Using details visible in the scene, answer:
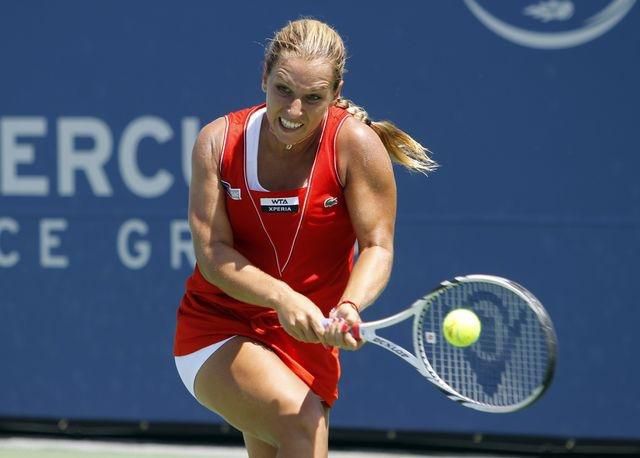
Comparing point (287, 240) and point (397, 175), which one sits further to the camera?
point (397, 175)

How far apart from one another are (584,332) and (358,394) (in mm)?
948

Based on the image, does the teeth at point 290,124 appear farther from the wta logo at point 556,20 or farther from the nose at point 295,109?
the wta logo at point 556,20

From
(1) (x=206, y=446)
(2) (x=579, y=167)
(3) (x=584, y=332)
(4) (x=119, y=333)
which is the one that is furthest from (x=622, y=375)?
(4) (x=119, y=333)

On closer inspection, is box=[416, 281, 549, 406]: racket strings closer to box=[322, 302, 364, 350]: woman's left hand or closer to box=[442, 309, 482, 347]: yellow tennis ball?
box=[442, 309, 482, 347]: yellow tennis ball

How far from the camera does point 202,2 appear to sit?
510 centimetres

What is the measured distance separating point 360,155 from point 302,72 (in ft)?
0.91

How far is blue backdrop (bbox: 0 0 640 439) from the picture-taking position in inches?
191

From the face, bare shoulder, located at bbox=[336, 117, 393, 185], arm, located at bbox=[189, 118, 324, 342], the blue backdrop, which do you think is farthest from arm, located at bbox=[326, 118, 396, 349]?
the blue backdrop

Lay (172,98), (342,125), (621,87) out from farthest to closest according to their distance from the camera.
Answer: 1. (172,98)
2. (621,87)
3. (342,125)

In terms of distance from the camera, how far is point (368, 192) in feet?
10.4

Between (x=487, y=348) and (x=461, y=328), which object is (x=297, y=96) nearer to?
(x=461, y=328)

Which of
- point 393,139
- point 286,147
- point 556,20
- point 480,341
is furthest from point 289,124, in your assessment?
point 556,20

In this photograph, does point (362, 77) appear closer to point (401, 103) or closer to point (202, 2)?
point (401, 103)

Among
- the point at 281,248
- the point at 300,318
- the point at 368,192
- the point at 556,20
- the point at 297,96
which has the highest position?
the point at 556,20
